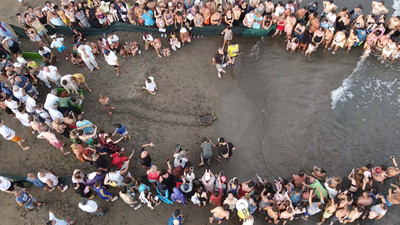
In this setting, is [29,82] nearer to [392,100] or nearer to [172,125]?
[172,125]

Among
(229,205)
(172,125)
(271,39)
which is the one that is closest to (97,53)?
(172,125)

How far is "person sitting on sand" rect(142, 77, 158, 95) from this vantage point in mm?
11913

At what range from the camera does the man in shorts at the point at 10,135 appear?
1048cm

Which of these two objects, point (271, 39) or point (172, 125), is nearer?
point (172, 125)

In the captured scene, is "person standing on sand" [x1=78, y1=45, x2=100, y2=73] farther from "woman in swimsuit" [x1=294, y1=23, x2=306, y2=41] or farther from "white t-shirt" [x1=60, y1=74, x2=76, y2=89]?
"woman in swimsuit" [x1=294, y1=23, x2=306, y2=41]

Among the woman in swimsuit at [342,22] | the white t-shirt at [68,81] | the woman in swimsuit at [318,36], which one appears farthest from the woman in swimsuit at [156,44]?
the woman in swimsuit at [342,22]

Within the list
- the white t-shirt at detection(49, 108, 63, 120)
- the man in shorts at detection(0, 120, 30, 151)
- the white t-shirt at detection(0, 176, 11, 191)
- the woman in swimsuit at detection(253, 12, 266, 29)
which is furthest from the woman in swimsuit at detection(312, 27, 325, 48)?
the white t-shirt at detection(0, 176, 11, 191)

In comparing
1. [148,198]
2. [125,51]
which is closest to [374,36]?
[125,51]

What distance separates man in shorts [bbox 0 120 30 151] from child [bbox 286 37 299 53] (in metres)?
12.8

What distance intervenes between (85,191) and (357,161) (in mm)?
10383

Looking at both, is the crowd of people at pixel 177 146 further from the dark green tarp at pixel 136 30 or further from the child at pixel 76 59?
the dark green tarp at pixel 136 30

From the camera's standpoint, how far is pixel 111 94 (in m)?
12.9

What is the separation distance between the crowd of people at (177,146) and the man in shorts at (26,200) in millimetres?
36

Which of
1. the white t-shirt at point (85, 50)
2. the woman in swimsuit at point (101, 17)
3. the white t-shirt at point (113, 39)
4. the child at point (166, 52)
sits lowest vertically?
the child at point (166, 52)
